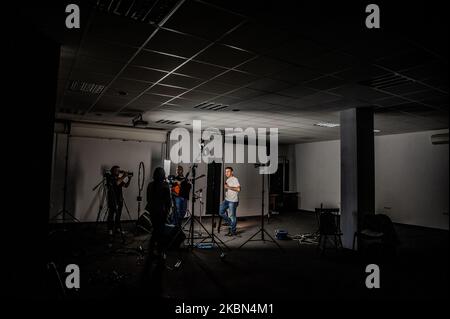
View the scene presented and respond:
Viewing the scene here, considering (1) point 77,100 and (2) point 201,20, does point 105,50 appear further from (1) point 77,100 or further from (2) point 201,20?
(1) point 77,100

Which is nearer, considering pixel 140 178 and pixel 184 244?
pixel 184 244

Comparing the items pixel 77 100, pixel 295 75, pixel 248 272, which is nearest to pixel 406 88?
pixel 295 75

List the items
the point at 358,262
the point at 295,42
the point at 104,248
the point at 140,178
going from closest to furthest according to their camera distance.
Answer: the point at 295,42 < the point at 358,262 < the point at 104,248 < the point at 140,178

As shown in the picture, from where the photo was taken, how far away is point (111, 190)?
21.1 feet

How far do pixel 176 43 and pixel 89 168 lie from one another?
21.1 ft

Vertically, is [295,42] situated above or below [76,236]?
above

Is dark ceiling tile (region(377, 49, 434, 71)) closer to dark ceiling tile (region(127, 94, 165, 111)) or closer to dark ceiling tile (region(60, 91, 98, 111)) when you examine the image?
dark ceiling tile (region(127, 94, 165, 111))

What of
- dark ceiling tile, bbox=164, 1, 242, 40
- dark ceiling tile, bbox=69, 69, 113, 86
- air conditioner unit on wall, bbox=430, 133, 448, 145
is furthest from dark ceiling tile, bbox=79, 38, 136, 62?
air conditioner unit on wall, bbox=430, 133, 448, 145

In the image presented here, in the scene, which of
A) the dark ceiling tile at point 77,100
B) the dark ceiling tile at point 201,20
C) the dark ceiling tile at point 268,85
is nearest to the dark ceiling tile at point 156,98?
the dark ceiling tile at point 77,100

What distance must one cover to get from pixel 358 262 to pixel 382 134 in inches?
236

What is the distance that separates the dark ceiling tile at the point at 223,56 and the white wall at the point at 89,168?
6064 millimetres
